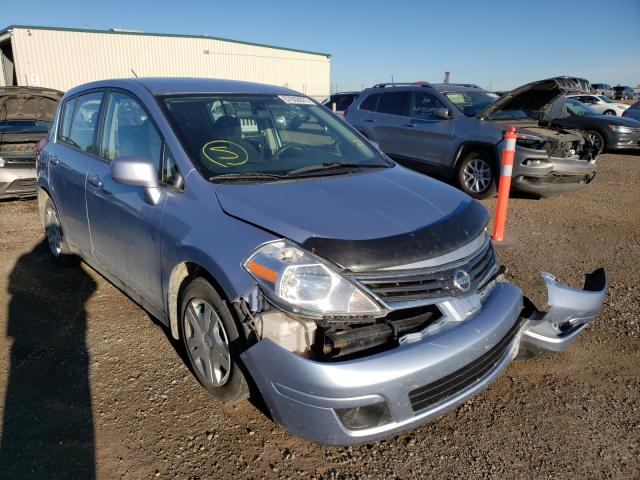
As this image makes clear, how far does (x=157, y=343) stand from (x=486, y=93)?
24.7 feet

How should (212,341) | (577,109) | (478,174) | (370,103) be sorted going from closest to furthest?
(212,341), (478,174), (370,103), (577,109)

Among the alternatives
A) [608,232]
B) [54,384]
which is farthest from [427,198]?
[608,232]

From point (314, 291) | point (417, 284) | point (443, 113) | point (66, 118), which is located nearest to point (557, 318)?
point (417, 284)

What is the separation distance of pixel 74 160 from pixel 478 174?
5755 millimetres

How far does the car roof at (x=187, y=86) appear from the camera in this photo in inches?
127

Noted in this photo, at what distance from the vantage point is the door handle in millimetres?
3374

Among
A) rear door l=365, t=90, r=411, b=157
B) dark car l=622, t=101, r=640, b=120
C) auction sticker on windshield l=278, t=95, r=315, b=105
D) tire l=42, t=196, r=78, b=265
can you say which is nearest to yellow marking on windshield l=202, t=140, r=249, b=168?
auction sticker on windshield l=278, t=95, r=315, b=105

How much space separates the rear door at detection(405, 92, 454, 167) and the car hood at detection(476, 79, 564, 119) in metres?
0.65

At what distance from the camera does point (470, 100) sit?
27.1 ft

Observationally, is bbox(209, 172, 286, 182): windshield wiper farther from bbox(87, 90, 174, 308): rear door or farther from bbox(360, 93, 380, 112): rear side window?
bbox(360, 93, 380, 112): rear side window

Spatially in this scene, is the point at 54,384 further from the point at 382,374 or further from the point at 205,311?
the point at 382,374

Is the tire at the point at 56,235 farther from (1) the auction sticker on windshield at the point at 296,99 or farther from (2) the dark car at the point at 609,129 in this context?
(2) the dark car at the point at 609,129

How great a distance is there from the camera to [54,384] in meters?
2.85

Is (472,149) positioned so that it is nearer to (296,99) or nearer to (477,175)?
(477,175)
